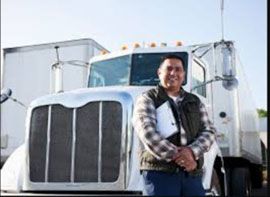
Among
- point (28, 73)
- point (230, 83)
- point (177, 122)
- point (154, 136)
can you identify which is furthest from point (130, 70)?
point (28, 73)

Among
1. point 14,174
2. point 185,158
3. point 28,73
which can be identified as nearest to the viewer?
point 185,158

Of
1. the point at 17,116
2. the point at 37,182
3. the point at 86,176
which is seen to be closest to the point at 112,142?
the point at 86,176

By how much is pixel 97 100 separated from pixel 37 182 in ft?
3.24

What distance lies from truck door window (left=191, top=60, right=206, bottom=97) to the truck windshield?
166 mm

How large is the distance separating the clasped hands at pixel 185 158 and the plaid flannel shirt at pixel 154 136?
4 cm

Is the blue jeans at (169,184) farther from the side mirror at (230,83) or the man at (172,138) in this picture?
the side mirror at (230,83)

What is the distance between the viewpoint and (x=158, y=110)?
11.2 ft

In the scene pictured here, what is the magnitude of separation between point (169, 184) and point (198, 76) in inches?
128

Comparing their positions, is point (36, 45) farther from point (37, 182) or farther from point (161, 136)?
point (161, 136)

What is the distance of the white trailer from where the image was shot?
9.29 metres

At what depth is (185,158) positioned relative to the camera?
3248mm

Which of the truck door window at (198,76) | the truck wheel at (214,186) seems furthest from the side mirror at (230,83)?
the truck wheel at (214,186)

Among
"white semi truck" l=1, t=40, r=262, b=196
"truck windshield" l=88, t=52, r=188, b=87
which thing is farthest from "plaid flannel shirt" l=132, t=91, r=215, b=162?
"truck windshield" l=88, t=52, r=188, b=87

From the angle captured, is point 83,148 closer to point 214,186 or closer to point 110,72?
point 214,186
